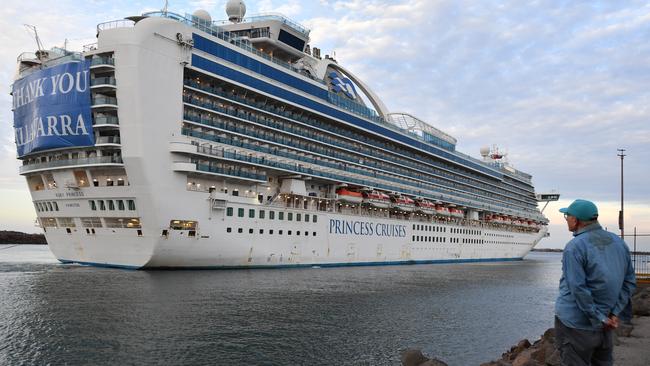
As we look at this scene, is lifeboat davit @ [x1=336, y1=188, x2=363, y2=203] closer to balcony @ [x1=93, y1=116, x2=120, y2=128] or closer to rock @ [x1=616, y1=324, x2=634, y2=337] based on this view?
balcony @ [x1=93, y1=116, x2=120, y2=128]

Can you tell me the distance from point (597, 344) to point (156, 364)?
10.7 meters

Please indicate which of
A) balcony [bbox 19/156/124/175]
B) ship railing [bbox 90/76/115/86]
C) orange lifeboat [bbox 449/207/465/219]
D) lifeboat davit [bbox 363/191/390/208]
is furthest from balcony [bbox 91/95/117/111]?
orange lifeboat [bbox 449/207/465/219]

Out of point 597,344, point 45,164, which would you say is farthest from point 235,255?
point 597,344

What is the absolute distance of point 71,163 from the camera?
35594 millimetres

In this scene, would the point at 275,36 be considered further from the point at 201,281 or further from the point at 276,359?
the point at 276,359

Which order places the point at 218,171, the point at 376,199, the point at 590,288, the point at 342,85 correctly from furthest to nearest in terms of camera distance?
the point at 342,85 < the point at 376,199 < the point at 218,171 < the point at 590,288

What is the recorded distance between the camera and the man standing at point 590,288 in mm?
6145

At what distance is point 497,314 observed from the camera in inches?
966

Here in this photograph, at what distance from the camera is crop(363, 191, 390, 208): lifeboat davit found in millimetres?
53584

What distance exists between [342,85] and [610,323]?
171 feet

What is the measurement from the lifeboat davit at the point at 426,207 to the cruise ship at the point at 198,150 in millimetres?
7090

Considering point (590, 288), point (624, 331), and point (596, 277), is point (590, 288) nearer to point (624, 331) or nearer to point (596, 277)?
point (596, 277)

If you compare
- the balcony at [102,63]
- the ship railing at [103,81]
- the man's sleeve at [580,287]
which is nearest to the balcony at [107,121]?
the ship railing at [103,81]

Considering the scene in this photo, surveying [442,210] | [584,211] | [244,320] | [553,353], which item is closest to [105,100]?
[244,320]
